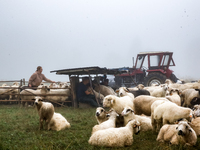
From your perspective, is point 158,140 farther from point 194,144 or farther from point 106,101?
point 106,101

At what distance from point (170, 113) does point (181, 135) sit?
105 centimetres

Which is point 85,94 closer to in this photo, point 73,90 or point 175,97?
point 73,90

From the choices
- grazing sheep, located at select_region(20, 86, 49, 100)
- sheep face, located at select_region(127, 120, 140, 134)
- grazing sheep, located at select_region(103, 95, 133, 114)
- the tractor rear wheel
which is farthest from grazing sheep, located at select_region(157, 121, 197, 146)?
the tractor rear wheel

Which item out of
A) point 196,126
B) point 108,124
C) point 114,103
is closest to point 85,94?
point 114,103

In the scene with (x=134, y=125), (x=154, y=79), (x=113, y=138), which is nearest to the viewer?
(x=113, y=138)

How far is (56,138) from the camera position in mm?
5598

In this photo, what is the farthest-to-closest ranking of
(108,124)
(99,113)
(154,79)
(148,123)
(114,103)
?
(154,79) < (114,103) < (99,113) < (148,123) < (108,124)

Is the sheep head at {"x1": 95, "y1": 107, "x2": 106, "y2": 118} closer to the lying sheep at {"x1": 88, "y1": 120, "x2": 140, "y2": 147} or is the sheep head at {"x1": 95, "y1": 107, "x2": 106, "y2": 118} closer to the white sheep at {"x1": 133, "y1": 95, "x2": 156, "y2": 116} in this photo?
the white sheep at {"x1": 133, "y1": 95, "x2": 156, "y2": 116}

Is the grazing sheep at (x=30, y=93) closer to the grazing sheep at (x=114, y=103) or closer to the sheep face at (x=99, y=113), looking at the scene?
the grazing sheep at (x=114, y=103)

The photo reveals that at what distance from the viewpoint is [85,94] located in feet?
39.8

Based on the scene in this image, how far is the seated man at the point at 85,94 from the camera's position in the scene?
38.4 feet

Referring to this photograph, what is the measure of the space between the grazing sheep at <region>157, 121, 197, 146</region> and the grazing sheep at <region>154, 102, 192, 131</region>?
428 mm

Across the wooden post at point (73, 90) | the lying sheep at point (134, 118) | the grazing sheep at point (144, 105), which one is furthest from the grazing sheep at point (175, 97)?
the wooden post at point (73, 90)

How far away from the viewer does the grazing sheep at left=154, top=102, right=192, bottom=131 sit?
205 inches
